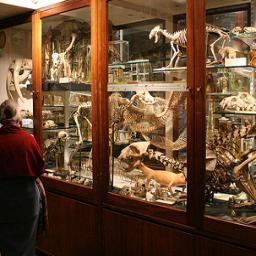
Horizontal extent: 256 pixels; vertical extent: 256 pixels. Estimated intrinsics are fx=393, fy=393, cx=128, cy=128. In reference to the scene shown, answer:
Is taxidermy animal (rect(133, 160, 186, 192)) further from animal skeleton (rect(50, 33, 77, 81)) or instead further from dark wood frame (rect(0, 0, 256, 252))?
animal skeleton (rect(50, 33, 77, 81))

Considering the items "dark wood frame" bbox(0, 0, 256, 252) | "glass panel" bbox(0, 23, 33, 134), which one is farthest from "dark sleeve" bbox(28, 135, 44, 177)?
"glass panel" bbox(0, 23, 33, 134)

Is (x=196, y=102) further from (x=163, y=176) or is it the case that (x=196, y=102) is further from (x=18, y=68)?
(x=18, y=68)

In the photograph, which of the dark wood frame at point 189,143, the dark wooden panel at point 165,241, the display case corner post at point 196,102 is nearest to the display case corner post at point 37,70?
the dark wood frame at point 189,143

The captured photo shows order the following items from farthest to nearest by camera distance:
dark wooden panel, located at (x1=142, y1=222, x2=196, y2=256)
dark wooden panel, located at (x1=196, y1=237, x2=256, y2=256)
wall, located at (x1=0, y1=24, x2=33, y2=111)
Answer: wall, located at (x1=0, y1=24, x2=33, y2=111) < dark wooden panel, located at (x1=142, y1=222, x2=196, y2=256) < dark wooden panel, located at (x1=196, y1=237, x2=256, y2=256)

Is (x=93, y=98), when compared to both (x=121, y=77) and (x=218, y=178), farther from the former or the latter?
(x=218, y=178)

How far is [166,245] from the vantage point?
237cm

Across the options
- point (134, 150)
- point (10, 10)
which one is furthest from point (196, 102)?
point (10, 10)

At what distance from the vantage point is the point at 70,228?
9.96 feet

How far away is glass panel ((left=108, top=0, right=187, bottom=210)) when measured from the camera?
2441 millimetres

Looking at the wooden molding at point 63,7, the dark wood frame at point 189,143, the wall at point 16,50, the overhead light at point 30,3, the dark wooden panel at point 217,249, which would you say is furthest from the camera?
the wall at point 16,50

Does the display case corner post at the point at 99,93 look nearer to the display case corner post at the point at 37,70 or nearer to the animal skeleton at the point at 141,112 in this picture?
the animal skeleton at the point at 141,112

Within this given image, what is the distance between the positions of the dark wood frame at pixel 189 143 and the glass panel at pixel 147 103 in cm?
6

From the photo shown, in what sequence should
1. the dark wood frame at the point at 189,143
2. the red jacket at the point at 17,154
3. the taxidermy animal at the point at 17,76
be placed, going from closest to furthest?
the dark wood frame at the point at 189,143 < the red jacket at the point at 17,154 < the taxidermy animal at the point at 17,76

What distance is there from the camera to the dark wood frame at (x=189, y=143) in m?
2.14
